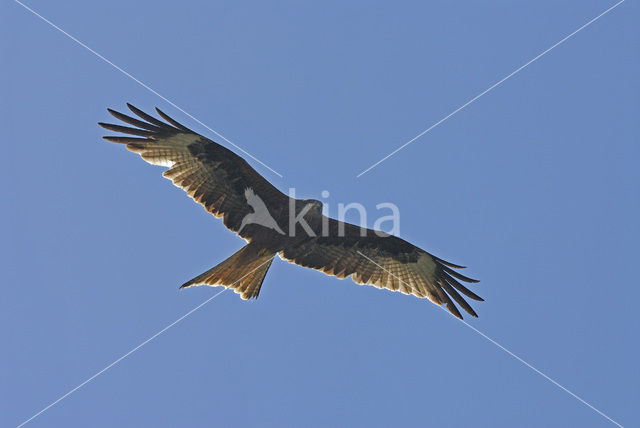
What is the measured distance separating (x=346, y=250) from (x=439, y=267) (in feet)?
4.58

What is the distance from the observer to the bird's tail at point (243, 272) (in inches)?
369

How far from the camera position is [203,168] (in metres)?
9.94

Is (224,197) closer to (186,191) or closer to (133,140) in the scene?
(186,191)

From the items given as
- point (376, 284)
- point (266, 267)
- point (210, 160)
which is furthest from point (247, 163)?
point (376, 284)

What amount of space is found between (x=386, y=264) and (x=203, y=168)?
305 cm

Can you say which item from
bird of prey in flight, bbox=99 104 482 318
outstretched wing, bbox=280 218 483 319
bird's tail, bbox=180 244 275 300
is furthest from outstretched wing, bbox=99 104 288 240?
outstretched wing, bbox=280 218 483 319

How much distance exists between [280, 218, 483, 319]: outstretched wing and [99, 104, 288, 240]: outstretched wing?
1086 mm

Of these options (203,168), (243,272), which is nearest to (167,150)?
(203,168)

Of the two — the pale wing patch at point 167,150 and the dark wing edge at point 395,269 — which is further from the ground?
the dark wing edge at point 395,269

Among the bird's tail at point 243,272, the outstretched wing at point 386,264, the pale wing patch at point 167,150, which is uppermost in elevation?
the outstretched wing at point 386,264

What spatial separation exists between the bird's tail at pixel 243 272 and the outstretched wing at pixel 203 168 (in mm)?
305

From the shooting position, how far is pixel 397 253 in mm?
10914

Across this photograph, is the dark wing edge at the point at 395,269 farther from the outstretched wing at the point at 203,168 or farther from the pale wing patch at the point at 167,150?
the pale wing patch at the point at 167,150

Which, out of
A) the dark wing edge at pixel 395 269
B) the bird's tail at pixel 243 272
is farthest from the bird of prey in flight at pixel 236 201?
the dark wing edge at pixel 395 269
